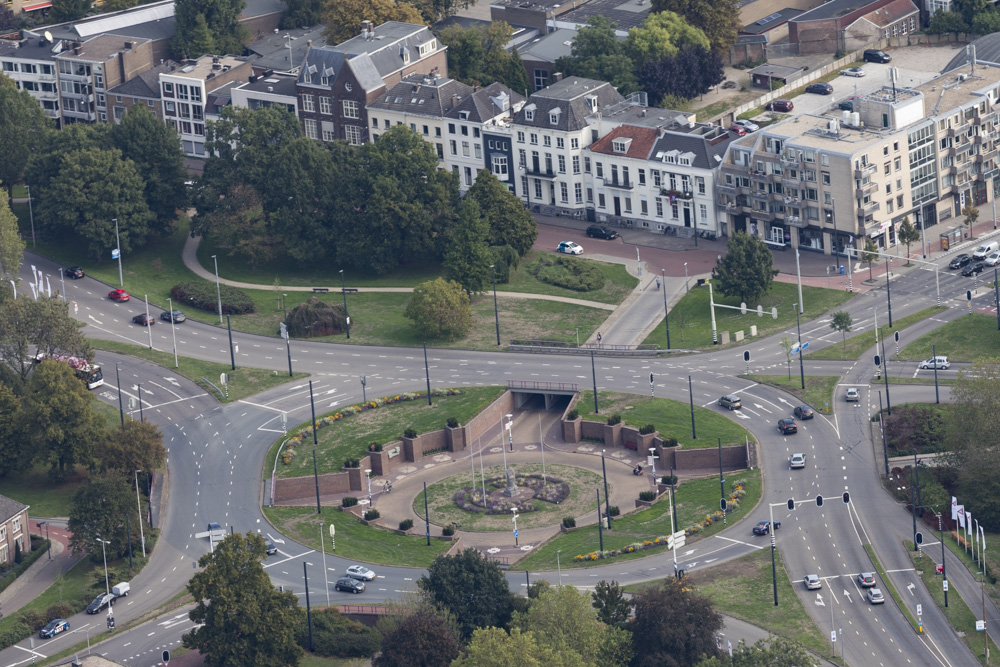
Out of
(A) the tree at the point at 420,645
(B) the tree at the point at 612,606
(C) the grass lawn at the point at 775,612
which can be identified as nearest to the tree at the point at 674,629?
(B) the tree at the point at 612,606

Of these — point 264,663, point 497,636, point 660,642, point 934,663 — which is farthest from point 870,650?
point 264,663

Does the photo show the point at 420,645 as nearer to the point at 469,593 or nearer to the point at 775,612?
the point at 469,593

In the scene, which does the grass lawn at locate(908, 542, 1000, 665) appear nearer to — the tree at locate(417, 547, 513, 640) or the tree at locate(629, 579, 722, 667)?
the tree at locate(629, 579, 722, 667)

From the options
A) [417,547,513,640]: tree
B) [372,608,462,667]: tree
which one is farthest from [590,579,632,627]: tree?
[372,608,462,667]: tree

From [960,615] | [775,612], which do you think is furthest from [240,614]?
[960,615]

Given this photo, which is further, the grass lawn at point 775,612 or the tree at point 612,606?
the tree at point 612,606

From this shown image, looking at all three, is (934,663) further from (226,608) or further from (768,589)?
(226,608)

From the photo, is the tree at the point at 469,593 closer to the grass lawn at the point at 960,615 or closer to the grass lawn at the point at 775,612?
the grass lawn at the point at 775,612
